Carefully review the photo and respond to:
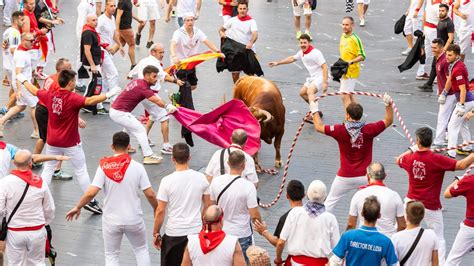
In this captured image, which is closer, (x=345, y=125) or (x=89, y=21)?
(x=345, y=125)

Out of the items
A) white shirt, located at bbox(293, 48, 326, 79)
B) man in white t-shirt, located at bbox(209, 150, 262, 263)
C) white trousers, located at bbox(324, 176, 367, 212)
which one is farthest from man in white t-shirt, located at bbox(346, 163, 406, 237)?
white shirt, located at bbox(293, 48, 326, 79)

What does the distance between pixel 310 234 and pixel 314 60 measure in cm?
809

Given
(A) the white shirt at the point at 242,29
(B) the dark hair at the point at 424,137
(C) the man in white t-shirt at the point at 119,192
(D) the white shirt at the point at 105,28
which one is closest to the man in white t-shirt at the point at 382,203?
(B) the dark hair at the point at 424,137

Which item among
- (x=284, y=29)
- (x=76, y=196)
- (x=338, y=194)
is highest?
(x=338, y=194)

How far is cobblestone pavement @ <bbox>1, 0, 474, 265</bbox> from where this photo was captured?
44.4 ft

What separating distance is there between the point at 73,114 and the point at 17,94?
3274 millimetres

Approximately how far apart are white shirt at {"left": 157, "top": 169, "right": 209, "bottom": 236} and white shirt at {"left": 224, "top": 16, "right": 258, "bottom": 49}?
9343 millimetres

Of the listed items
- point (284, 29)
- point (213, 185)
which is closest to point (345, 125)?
point (213, 185)

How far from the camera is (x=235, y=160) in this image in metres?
10.7

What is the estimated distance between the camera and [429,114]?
19.2 metres

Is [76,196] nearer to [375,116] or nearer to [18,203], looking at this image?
[18,203]

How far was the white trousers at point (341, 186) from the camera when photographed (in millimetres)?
12594

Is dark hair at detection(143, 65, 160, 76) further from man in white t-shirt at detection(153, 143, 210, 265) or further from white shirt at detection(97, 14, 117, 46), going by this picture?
white shirt at detection(97, 14, 117, 46)

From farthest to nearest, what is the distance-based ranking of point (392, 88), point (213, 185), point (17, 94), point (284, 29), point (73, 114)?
point (284, 29) < point (392, 88) < point (17, 94) < point (73, 114) < point (213, 185)
